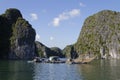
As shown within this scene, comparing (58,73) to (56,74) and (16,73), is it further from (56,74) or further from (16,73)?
(16,73)

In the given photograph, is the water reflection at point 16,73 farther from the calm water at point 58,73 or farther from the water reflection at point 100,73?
the water reflection at point 100,73

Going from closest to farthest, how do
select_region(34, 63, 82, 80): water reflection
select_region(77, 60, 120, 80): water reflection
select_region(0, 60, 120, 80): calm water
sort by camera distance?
select_region(0, 60, 120, 80): calm water < select_region(34, 63, 82, 80): water reflection < select_region(77, 60, 120, 80): water reflection

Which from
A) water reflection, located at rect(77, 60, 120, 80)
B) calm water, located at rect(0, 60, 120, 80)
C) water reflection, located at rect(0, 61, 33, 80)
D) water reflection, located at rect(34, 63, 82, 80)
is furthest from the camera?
water reflection, located at rect(77, 60, 120, 80)

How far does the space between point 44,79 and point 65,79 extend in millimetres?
4695

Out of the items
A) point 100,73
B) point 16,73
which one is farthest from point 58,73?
point 16,73

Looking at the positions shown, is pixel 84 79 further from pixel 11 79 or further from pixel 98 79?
pixel 11 79

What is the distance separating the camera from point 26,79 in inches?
2665

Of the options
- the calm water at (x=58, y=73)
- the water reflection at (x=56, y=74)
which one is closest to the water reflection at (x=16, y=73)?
the calm water at (x=58, y=73)

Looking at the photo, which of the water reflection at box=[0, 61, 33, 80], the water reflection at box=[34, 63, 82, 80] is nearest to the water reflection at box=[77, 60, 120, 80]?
the water reflection at box=[34, 63, 82, 80]

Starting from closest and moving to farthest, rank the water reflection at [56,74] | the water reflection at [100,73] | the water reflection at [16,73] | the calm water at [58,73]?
the water reflection at [16,73] → the calm water at [58,73] → the water reflection at [56,74] → the water reflection at [100,73]

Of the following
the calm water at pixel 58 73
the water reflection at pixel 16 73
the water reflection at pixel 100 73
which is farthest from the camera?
the water reflection at pixel 100 73

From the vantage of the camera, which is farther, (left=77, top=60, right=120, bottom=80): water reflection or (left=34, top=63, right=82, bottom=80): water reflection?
(left=77, top=60, right=120, bottom=80): water reflection

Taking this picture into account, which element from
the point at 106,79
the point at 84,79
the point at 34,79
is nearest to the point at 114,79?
the point at 106,79

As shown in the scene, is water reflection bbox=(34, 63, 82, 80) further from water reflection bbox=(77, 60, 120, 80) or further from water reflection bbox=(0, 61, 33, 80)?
water reflection bbox=(0, 61, 33, 80)
